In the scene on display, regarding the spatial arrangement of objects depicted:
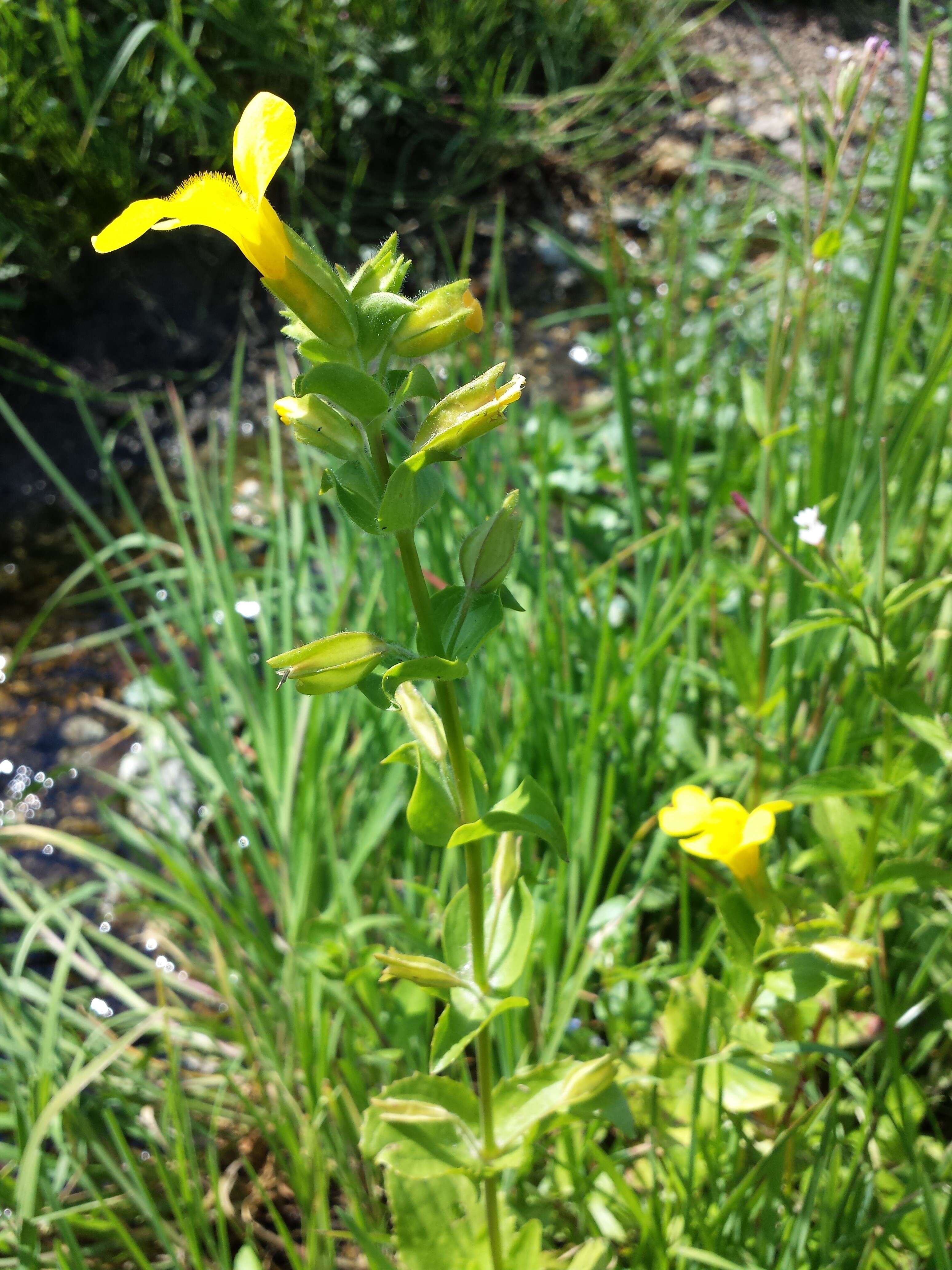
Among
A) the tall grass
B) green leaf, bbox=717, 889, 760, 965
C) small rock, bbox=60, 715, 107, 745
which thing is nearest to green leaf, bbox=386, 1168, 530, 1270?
the tall grass

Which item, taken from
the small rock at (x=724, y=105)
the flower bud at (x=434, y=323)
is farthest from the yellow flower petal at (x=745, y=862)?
the small rock at (x=724, y=105)

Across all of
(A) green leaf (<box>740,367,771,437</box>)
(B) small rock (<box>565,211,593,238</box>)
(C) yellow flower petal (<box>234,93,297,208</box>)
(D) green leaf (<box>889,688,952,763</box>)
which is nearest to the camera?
(C) yellow flower petal (<box>234,93,297,208</box>)

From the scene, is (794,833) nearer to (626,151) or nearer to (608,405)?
(608,405)

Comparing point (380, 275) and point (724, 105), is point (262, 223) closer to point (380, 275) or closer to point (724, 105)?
point (380, 275)

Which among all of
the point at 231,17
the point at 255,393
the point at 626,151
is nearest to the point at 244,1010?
the point at 255,393

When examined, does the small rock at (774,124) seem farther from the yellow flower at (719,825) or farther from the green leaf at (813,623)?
the yellow flower at (719,825)

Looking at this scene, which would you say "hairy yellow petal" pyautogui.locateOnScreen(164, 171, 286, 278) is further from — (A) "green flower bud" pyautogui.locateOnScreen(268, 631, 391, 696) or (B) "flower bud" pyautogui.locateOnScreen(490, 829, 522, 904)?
(B) "flower bud" pyautogui.locateOnScreen(490, 829, 522, 904)
